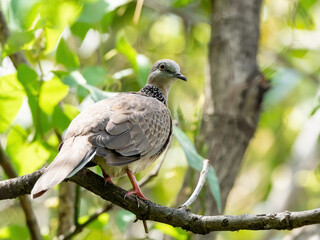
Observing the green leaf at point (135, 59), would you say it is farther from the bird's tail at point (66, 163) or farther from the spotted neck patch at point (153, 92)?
the bird's tail at point (66, 163)

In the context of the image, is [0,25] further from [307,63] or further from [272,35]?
[307,63]

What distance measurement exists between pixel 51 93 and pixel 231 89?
1858 millimetres

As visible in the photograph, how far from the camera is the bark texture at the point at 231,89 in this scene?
4.65 metres

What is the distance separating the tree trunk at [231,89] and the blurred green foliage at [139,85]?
17 centimetres

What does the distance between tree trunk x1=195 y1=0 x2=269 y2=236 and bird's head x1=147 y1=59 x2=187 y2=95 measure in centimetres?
65

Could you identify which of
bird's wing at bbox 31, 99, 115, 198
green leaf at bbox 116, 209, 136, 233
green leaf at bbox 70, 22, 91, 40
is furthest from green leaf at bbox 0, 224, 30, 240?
green leaf at bbox 70, 22, 91, 40

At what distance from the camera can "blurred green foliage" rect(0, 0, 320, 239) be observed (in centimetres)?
351

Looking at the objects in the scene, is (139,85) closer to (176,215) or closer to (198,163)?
(198,163)

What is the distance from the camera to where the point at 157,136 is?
3402mm

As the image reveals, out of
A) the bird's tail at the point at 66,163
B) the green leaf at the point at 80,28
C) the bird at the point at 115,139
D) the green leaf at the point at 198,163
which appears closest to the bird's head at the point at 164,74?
the bird at the point at 115,139

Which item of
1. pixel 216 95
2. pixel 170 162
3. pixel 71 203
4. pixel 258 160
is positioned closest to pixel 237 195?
pixel 258 160

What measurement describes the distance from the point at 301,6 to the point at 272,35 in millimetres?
2532

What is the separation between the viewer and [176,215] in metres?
2.65

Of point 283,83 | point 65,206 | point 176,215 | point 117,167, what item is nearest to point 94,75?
point 117,167
